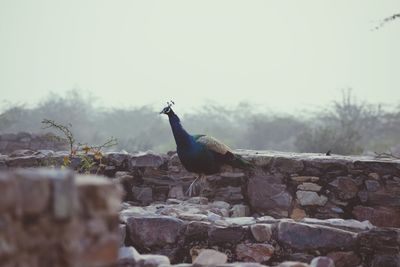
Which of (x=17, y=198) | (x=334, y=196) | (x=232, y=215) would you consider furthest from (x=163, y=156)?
(x=17, y=198)

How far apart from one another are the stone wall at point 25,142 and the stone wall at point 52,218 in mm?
8355

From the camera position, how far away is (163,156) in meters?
6.98

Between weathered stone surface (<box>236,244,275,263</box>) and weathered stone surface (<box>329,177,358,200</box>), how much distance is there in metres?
2.09

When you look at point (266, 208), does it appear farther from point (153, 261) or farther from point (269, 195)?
point (153, 261)

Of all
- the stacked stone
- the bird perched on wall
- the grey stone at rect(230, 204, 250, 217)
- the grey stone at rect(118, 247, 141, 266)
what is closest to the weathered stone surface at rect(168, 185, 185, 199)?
the bird perched on wall

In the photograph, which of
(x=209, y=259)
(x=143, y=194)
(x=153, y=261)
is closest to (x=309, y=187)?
(x=143, y=194)

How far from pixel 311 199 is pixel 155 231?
245 centimetres

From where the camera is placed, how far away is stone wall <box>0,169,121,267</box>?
180 cm

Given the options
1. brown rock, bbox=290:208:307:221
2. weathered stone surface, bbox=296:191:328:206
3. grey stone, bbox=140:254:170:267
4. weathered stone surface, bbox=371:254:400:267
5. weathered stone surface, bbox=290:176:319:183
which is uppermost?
weathered stone surface, bbox=290:176:319:183

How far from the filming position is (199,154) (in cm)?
631

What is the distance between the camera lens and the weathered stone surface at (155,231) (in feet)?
14.8

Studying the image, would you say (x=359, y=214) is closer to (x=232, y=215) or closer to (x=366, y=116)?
(x=232, y=215)

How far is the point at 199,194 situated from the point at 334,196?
167 cm

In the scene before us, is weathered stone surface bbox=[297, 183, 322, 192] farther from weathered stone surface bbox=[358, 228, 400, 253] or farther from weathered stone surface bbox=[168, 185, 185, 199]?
weathered stone surface bbox=[358, 228, 400, 253]
